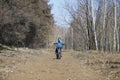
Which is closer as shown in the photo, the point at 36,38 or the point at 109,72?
the point at 109,72

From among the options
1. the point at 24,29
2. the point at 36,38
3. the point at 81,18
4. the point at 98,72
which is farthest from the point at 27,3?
the point at 98,72

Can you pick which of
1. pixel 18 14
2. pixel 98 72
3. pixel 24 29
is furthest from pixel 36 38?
pixel 98 72

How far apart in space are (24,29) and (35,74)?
30.7m

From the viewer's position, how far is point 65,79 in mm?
15414

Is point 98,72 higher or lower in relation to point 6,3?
lower

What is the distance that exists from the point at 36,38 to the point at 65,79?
41.9 m

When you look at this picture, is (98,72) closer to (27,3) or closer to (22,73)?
(22,73)

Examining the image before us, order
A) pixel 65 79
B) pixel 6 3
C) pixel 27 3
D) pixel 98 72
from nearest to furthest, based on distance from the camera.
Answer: pixel 65 79 < pixel 98 72 < pixel 6 3 < pixel 27 3

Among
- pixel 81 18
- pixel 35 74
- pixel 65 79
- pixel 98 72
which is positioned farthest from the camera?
pixel 81 18


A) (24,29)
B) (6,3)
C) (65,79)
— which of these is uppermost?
(6,3)

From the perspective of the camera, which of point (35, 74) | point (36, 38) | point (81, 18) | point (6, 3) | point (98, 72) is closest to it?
point (35, 74)

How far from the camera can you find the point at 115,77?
621 inches

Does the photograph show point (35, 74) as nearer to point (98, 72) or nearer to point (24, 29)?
point (98, 72)

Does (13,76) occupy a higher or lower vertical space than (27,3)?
lower
